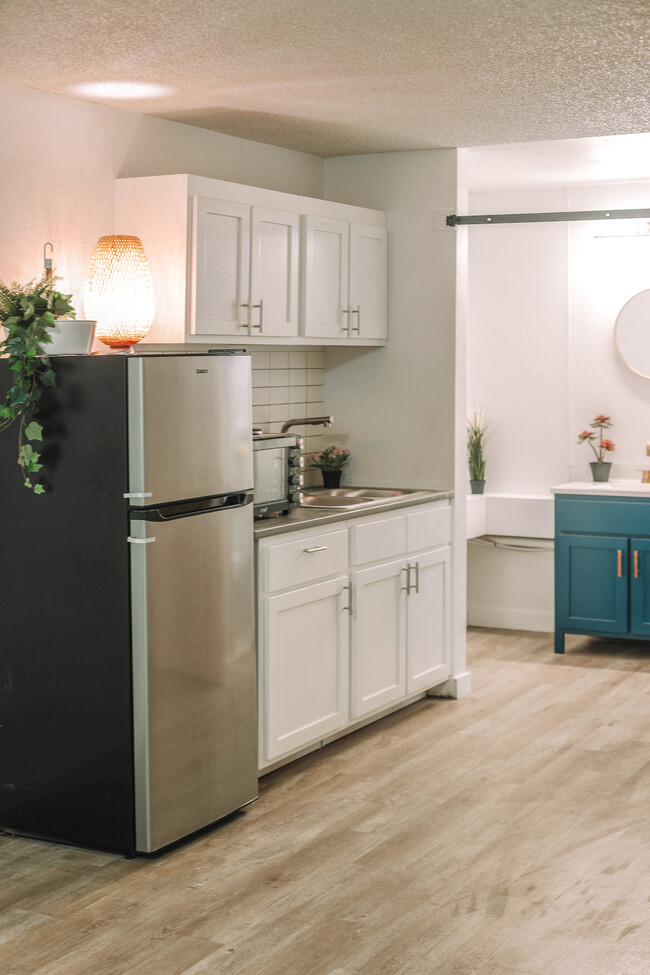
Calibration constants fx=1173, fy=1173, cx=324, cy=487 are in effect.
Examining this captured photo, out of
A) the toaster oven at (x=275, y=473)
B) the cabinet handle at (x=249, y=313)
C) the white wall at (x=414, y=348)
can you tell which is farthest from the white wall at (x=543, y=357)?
the cabinet handle at (x=249, y=313)

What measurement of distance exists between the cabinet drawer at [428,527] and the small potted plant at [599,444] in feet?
5.12

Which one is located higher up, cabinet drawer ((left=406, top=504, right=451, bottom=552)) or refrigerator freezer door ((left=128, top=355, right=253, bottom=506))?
refrigerator freezer door ((left=128, top=355, right=253, bottom=506))

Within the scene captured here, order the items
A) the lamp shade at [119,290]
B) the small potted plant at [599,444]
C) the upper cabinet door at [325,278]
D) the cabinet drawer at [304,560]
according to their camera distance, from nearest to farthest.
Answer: the lamp shade at [119,290] → the cabinet drawer at [304,560] → the upper cabinet door at [325,278] → the small potted plant at [599,444]

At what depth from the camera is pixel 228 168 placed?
4828mm

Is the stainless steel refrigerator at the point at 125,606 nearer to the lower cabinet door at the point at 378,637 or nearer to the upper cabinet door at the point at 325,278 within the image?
the lower cabinet door at the point at 378,637

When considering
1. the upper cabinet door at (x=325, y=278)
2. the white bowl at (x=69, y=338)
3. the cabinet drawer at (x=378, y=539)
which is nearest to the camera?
the white bowl at (x=69, y=338)

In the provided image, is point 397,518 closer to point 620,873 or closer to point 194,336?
point 194,336

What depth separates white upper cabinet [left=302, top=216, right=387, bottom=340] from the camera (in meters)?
4.80

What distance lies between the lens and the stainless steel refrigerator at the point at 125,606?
11.3 ft

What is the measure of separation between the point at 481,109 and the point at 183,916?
3009mm

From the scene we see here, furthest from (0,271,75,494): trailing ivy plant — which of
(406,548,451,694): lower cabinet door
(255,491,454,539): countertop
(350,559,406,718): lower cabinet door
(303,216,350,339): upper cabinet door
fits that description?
(406,548,451,694): lower cabinet door

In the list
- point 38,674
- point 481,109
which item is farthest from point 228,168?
point 38,674

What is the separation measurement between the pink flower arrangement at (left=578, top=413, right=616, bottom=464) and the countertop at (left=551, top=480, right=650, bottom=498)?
0.21 metres

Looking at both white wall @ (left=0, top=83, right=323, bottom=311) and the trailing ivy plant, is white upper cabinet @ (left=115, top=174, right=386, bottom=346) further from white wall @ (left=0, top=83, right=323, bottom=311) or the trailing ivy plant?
the trailing ivy plant
